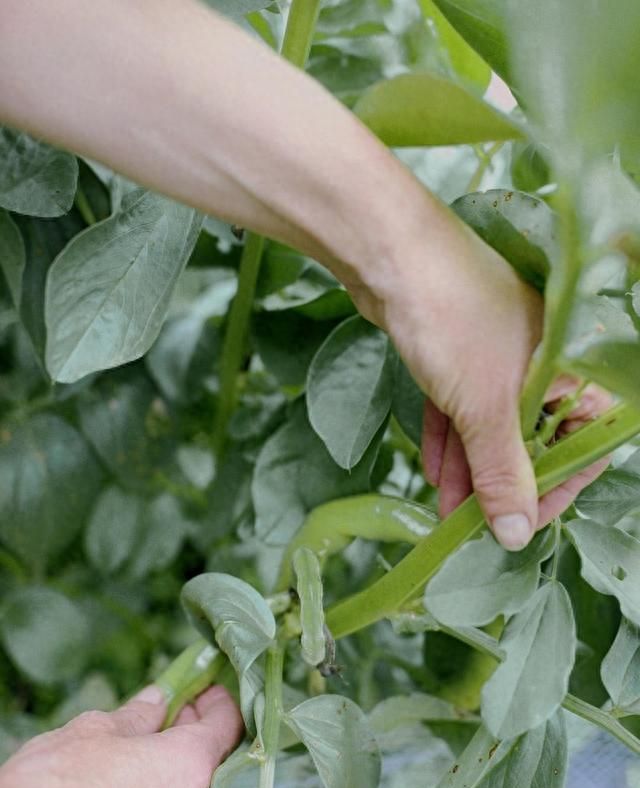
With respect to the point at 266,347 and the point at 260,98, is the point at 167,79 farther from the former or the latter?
the point at 266,347

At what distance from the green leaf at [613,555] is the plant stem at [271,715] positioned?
0.66 ft

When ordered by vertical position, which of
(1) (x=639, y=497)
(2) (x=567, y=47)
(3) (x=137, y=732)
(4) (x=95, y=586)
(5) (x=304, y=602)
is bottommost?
(4) (x=95, y=586)

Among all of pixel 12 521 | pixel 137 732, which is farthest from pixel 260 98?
pixel 12 521

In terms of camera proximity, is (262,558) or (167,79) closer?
(167,79)

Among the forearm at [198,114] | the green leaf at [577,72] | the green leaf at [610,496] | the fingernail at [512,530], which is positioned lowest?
the green leaf at [610,496]

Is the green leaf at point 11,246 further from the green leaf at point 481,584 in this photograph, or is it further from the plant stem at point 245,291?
the green leaf at point 481,584

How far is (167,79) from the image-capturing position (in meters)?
0.42

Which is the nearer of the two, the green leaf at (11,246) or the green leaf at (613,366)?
the green leaf at (613,366)

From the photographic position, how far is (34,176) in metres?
0.58

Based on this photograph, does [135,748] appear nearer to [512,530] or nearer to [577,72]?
[512,530]

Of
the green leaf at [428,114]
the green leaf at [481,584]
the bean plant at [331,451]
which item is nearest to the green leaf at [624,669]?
the bean plant at [331,451]

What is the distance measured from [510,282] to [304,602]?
9.9 inches

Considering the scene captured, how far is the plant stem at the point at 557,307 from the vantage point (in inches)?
15.6

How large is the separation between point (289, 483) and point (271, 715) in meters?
0.20
